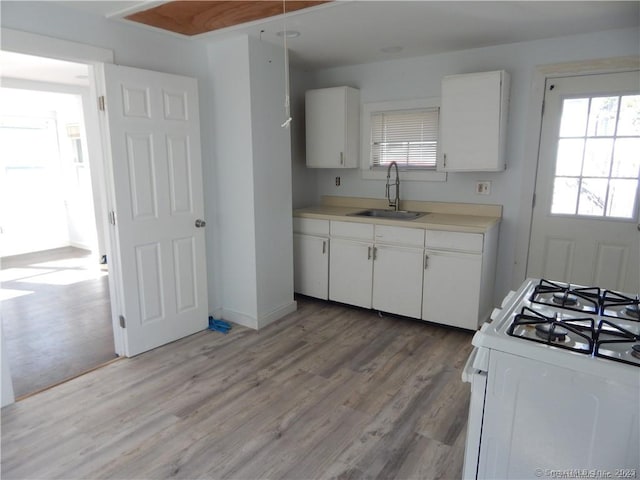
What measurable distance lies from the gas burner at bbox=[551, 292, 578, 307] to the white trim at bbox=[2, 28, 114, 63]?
285 cm

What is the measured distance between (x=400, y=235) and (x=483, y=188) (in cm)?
85

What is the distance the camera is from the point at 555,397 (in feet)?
4.04

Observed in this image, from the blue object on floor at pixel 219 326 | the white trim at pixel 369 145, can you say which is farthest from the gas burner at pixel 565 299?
the blue object on floor at pixel 219 326

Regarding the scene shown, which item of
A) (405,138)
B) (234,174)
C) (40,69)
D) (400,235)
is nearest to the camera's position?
(234,174)

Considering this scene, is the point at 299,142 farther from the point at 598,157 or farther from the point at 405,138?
the point at 598,157

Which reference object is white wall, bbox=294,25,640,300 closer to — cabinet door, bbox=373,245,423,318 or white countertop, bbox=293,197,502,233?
white countertop, bbox=293,197,502,233

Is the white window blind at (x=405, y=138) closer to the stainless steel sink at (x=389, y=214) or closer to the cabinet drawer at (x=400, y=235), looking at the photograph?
the stainless steel sink at (x=389, y=214)

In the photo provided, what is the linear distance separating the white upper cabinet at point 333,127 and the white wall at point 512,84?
0.24 meters


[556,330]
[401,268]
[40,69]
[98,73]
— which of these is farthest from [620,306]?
[40,69]

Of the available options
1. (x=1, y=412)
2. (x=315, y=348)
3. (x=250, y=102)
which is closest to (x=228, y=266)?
(x=315, y=348)

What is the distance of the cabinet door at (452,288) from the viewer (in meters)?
3.13

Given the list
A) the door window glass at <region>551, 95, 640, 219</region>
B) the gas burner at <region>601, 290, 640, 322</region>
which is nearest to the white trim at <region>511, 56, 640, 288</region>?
the door window glass at <region>551, 95, 640, 219</region>

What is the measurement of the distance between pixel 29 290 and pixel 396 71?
14.7 feet

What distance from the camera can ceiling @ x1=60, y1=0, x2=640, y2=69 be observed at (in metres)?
2.41
